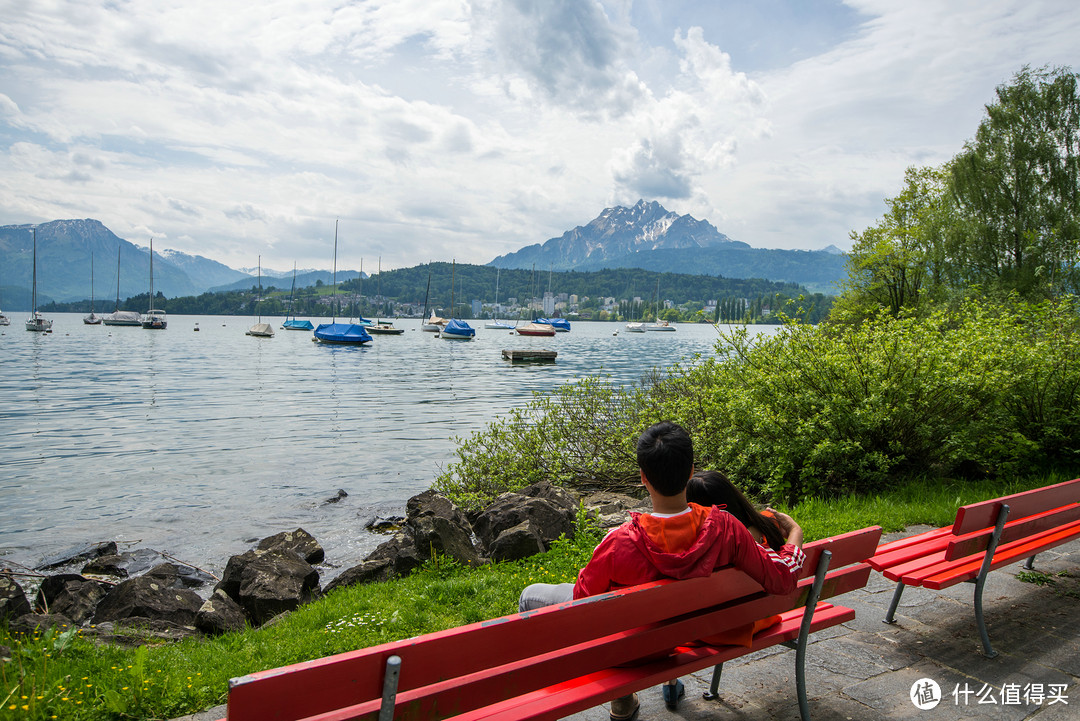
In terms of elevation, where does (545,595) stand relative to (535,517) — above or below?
above

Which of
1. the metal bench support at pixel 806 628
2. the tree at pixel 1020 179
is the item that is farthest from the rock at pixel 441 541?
the tree at pixel 1020 179

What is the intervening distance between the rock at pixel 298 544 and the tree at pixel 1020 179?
29.9m

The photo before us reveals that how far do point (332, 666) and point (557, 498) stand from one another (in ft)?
25.0

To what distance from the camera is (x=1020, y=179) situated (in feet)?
96.6

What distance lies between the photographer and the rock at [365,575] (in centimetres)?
798

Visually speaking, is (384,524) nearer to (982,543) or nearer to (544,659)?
(982,543)

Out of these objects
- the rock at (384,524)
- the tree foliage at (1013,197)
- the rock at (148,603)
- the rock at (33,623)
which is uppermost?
the tree foliage at (1013,197)

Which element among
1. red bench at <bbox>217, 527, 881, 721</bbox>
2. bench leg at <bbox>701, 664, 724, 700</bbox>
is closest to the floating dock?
bench leg at <bbox>701, 664, 724, 700</bbox>

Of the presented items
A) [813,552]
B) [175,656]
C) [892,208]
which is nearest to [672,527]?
[813,552]

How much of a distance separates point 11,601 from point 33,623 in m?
0.51

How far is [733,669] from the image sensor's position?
13.1ft

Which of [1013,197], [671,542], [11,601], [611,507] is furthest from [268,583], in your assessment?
[1013,197]

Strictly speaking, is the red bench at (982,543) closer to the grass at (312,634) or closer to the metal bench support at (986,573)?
the metal bench support at (986,573)

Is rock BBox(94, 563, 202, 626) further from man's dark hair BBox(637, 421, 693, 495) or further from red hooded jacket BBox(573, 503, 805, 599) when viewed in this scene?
man's dark hair BBox(637, 421, 693, 495)
